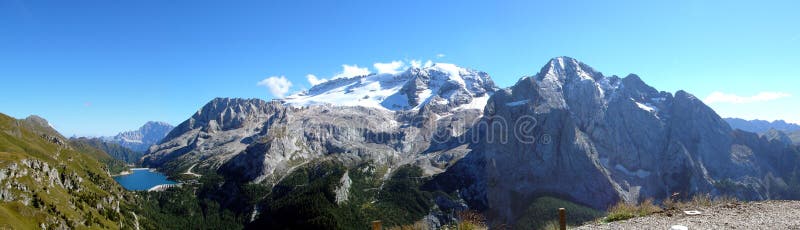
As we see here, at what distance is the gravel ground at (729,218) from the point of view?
1650cm

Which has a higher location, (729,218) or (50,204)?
(729,218)

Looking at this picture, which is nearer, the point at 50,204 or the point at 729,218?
the point at 729,218

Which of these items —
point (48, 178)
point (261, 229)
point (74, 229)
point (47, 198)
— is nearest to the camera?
point (74, 229)

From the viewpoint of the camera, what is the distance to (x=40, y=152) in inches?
7820

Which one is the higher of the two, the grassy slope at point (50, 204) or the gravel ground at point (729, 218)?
the gravel ground at point (729, 218)

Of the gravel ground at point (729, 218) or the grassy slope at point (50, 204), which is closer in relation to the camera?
the gravel ground at point (729, 218)

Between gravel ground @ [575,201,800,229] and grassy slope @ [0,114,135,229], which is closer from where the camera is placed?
gravel ground @ [575,201,800,229]

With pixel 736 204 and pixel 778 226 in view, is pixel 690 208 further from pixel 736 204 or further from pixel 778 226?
pixel 778 226

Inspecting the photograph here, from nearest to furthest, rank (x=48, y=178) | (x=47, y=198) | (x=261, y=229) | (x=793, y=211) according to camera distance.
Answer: (x=793, y=211) → (x=47, y=198) → (x=48, y=178) → (x=261, y=229)

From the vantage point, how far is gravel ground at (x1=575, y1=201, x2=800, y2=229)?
16.5 m

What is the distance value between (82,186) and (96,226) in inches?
2157

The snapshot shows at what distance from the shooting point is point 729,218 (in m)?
17.7

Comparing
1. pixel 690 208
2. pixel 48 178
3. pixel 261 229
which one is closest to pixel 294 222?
pixel 261 229

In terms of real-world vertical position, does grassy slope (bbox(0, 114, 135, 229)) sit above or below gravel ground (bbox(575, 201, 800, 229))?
below
